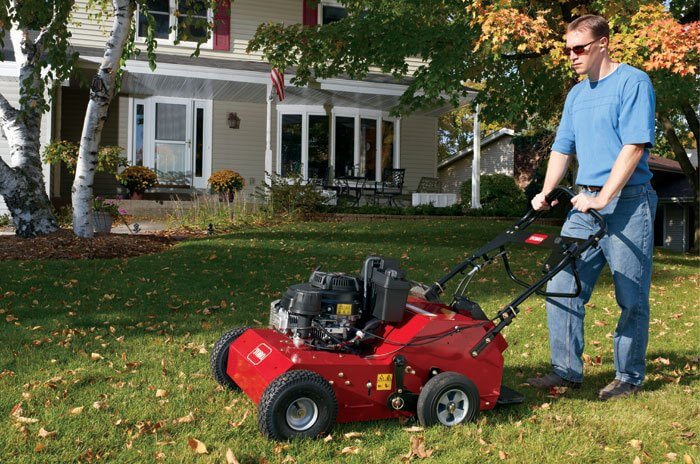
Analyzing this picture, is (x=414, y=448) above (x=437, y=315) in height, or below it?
below

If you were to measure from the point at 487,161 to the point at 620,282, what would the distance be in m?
26.6

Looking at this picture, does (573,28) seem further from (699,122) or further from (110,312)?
(699,122)

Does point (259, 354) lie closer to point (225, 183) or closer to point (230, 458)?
point (230, 458)

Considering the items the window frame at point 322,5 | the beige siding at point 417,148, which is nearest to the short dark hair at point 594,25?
the beige siding at point 417,148

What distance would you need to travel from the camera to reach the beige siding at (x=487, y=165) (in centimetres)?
2875

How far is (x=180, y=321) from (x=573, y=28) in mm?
3688

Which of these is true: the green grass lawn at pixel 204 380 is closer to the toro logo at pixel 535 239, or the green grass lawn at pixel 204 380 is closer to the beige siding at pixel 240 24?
the toro logo at pixel 535 239

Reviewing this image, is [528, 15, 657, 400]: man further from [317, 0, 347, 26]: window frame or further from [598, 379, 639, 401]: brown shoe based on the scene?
[317, 0, 347, 26]: window frame

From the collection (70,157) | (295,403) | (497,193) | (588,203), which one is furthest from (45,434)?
(497,193)

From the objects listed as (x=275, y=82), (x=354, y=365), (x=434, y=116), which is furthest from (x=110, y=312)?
(x=434, y=116)

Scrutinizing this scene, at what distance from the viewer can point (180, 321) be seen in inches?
224

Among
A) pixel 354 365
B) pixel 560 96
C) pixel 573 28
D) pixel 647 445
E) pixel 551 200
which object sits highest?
pixel 560 96

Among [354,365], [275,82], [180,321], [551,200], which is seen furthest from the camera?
[275,82]

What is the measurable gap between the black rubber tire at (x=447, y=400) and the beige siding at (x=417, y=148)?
16.2m
